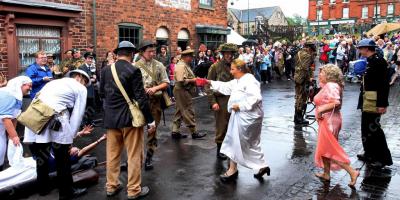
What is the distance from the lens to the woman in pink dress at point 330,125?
5297 millimetres

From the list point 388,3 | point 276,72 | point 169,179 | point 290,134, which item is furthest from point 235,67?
point 388,3

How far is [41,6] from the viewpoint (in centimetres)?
1109

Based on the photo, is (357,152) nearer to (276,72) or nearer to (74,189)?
(74,189)

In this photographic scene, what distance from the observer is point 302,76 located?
30.5 ft

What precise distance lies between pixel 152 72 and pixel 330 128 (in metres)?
2.74

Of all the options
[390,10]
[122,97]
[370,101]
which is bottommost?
[370,101]

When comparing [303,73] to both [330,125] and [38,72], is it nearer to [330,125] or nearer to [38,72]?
[330,125]

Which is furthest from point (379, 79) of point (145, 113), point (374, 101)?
point (145, 113)

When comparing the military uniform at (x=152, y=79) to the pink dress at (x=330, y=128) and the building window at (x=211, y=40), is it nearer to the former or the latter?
the pink dress at (x=330, y=128)

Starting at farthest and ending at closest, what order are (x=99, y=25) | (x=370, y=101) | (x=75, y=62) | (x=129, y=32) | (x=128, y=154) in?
1. (x=129, y=32)
2. (x=99, y=25)
3. (x=75, y=62)
4. (x=370, y=101)
5. (x=128, y=154)

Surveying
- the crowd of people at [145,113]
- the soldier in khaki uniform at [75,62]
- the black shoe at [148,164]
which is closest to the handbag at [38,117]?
the crowd of people at [145,113]

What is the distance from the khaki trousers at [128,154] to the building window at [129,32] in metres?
10.1

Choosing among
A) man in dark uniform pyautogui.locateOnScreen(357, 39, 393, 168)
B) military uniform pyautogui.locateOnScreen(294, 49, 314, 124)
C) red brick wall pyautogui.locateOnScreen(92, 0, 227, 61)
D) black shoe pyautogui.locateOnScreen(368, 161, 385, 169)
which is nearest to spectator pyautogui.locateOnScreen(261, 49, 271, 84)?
red brick wall pyautogui.locateOnScreen(92, 0, 227, 61)

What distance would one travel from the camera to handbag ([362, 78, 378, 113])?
19.7ft
